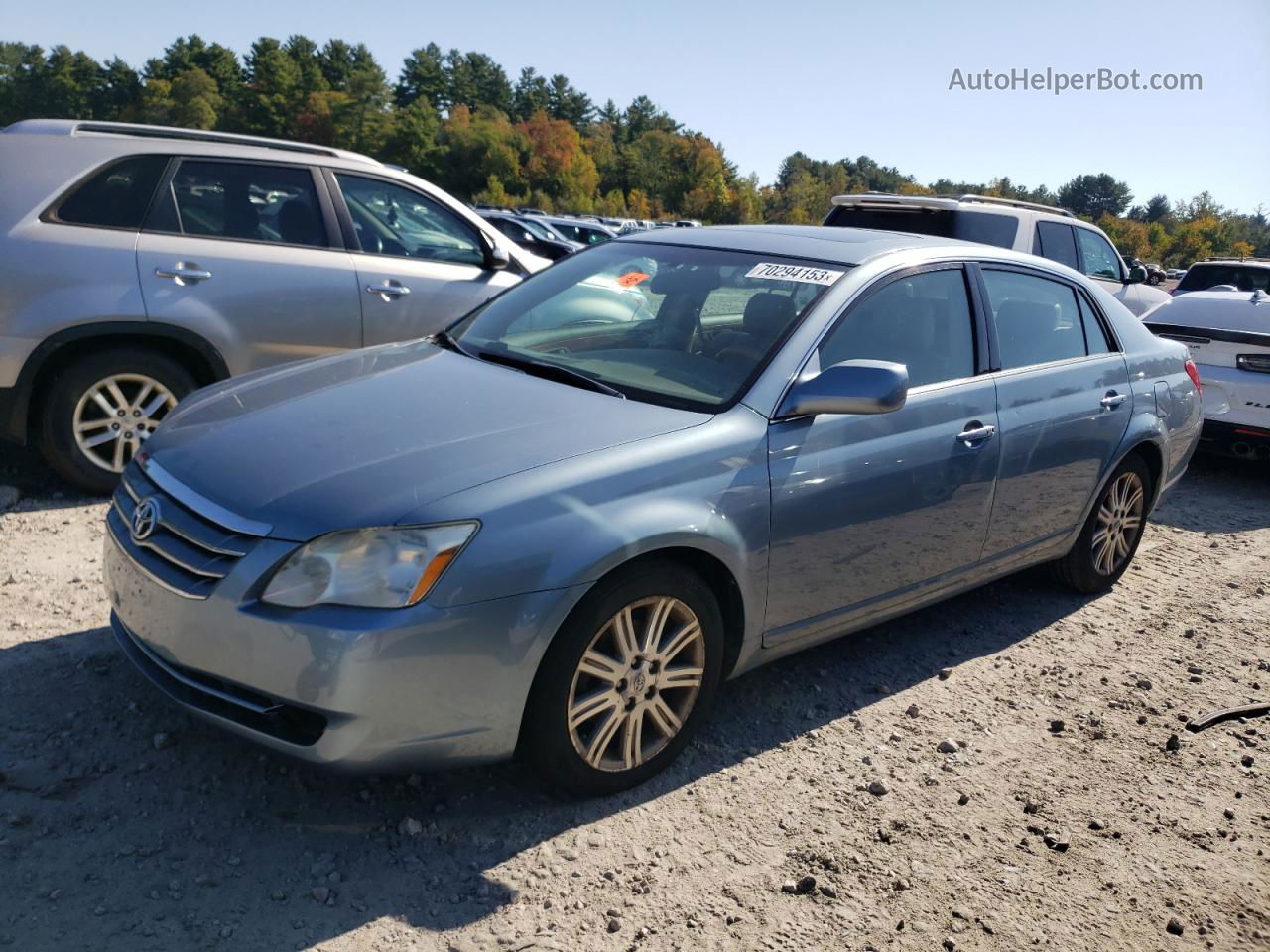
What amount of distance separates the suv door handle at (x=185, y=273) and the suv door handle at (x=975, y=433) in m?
3.92

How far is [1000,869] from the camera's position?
3.06m

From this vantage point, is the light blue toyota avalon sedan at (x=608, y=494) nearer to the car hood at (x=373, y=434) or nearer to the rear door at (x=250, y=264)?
the car hood at (x=373, y=434)

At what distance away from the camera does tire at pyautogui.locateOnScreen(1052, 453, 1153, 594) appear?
5137mm

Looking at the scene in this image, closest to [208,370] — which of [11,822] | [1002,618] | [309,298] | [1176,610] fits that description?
[309,298]

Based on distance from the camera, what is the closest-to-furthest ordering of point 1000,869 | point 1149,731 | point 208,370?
point 1000,869, point 1149,731, point 208,370

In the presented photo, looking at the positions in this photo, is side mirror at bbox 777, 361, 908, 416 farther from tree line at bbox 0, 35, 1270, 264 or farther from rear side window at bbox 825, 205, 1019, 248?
tree line at bbox 0, 35, 1270, 264

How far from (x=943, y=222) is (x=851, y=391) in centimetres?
619

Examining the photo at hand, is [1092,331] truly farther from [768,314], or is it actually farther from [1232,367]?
[1232,367]

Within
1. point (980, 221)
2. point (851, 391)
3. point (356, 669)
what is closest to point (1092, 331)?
point (851, 391)

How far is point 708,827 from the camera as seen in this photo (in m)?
3.14

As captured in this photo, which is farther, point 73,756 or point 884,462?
point 884,462

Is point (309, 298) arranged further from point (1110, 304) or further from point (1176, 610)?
point (1176, 610)

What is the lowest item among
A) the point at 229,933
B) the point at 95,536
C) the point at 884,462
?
the point at 229,933

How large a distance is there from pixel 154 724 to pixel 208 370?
283 centimetres
